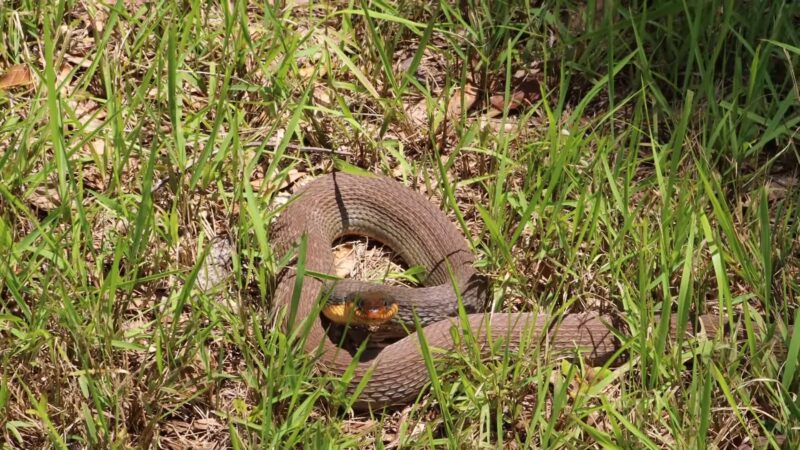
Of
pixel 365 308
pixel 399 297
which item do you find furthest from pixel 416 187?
pixel 365 308

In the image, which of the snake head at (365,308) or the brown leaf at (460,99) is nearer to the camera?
the snake head at (365,308)

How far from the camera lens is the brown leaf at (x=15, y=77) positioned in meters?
4.82

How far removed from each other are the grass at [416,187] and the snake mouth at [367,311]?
0.30 metres

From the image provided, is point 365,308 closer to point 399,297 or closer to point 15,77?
point 399,297

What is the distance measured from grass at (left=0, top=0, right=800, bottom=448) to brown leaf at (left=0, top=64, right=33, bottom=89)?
2.0 inches

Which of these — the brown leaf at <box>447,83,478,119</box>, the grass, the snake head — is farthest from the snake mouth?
the brown leaf at <box>447,83,478,119</box>

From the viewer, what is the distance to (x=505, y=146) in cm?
→ 482

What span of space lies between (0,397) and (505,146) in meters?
2.29

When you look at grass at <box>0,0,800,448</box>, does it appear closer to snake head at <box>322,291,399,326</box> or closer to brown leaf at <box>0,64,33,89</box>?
brown leaf at <box>0,64,33,89</box>

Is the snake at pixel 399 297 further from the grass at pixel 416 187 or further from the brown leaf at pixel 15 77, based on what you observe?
the brown leaf at pixel 15 77

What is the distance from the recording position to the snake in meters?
4.15

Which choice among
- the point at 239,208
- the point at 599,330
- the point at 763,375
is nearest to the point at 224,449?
the point at 239,208

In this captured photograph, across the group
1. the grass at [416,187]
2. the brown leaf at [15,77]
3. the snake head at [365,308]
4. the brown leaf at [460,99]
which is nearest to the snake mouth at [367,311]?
the snake head at [365,308]

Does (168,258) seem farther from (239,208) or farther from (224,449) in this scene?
(224,449)
